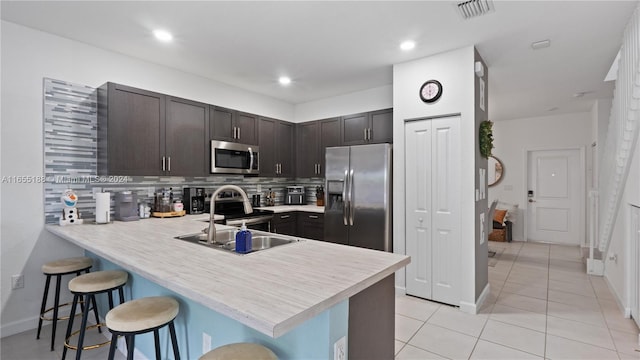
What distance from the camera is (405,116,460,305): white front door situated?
10.3ft

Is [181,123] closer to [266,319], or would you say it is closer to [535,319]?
[266,319]

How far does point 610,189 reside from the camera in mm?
3488

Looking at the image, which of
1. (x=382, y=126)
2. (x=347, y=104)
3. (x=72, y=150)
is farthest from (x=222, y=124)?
(x=382, y=126)

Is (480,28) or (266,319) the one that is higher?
(480,28)

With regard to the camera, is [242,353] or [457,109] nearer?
[242,353]

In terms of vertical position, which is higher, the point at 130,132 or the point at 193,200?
the point at 130,132

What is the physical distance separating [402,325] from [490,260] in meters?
2.97

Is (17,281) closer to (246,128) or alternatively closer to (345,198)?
(246,128)

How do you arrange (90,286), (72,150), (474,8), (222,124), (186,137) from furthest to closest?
(222,124) < (186,137) < (72,150) < (474,8) < (90,286)

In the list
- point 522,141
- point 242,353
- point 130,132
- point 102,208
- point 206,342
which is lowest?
point 206,342

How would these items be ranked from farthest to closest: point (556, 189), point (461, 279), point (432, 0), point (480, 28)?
point (556, 189) < point (461, 279) < point (480, 28) < point (432, 0)

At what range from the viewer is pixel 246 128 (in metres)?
4.24

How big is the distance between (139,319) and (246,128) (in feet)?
10.0

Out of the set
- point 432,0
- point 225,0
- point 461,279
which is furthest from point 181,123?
point 461,279
